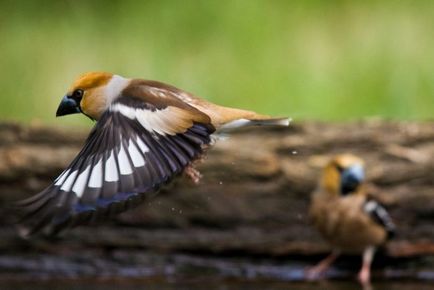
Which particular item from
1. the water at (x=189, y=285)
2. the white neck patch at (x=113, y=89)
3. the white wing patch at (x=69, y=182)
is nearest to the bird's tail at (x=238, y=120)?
the white neck patch at (x=113, y=89)

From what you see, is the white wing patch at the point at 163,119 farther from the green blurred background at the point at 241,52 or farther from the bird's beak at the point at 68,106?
the green blurred background at the point at 241,52

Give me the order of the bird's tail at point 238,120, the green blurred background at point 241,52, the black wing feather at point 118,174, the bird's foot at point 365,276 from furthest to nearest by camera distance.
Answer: the green blurred background at point 241,52 < the bird's foot at point 365,276 < the bird's tail at point 238,120 < the black wing feather at point 118,174

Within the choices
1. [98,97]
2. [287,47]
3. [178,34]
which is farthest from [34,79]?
[98,97]

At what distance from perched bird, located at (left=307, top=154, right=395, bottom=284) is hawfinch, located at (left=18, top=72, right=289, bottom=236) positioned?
7.52 feet

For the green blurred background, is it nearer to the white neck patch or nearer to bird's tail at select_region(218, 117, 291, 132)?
bird's tail at select_region(218, 117, 291, 132)

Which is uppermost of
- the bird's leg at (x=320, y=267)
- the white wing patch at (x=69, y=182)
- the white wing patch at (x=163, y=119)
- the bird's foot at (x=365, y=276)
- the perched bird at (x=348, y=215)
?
the white wing patch at (x=163, y=119)

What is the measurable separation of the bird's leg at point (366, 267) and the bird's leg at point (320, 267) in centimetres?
16

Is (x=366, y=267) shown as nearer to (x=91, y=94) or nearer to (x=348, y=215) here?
(x=348, y=215)

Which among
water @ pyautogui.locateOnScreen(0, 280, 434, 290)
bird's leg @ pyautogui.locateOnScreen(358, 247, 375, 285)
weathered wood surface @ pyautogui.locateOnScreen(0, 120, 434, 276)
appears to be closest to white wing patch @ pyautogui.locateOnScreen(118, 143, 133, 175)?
water @ pyautogui.locateOnScreen(0, 280, 434, 290)

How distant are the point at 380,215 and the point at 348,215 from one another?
0.61 meters

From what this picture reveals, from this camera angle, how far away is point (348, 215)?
692 cm

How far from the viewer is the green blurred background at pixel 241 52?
24.4ft

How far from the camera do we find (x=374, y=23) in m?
8.05

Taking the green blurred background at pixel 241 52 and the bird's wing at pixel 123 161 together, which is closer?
the bird's wing at pixel 123 161
